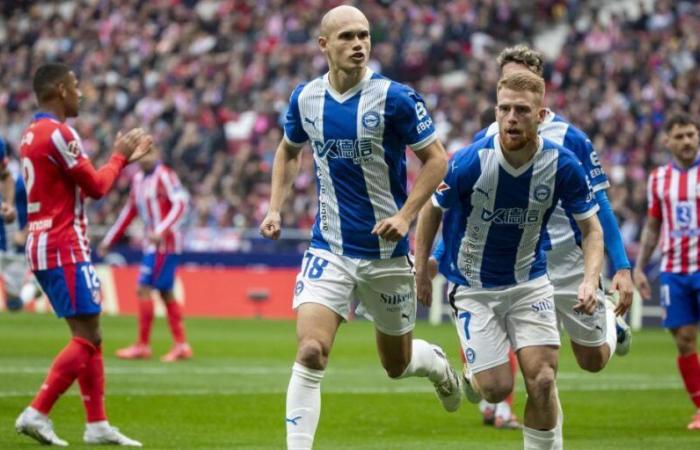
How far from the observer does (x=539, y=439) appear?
7988 mm

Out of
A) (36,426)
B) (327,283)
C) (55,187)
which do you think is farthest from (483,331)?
(55,187)

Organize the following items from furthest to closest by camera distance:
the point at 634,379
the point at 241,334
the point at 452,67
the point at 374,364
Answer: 1. the point at 452,67
2. the point at 241,334
3. the point at 374,364
4. the point at 634,379

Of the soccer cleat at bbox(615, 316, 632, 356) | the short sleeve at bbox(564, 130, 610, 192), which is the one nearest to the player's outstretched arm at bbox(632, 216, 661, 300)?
the soccer cleat at bbox(615, 316, 632, 356)

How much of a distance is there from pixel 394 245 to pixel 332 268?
41 centimetres

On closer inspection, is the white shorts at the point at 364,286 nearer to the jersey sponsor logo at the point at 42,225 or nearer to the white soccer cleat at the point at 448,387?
the white soccer cleat at the point at 448,387

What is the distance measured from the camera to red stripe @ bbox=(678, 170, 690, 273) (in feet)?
40.3

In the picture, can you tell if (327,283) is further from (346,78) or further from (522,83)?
(522,83)

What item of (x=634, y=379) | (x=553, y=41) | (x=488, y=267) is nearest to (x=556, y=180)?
(x=488, y=267)

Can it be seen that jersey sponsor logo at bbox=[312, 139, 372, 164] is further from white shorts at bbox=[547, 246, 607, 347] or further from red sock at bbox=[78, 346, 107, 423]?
red sock at bbox=[78, 346, 107, 423]

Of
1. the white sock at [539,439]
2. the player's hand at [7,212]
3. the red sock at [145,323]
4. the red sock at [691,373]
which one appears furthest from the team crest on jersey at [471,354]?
the red sock at [145,323]

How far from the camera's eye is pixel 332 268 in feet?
27.5

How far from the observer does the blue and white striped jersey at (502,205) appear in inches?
321

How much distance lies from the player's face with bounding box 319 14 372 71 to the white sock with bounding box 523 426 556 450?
2.34 meters

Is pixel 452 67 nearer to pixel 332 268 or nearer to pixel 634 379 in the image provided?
pixel 634 379
